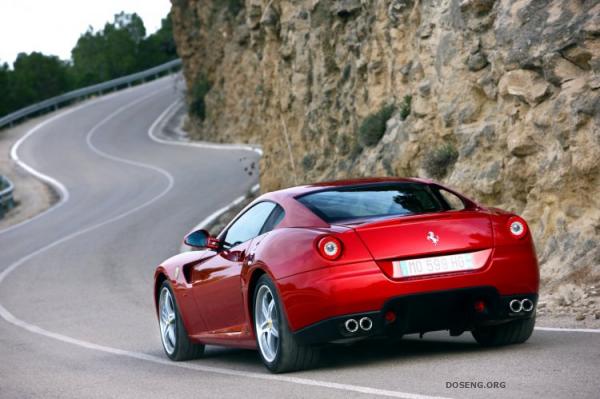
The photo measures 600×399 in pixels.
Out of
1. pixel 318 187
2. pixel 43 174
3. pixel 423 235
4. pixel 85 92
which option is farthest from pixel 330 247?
pixel 85 92

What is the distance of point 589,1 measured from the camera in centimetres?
1411

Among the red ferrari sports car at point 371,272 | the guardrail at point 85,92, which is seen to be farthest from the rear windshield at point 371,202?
the guardrail at point 85,92

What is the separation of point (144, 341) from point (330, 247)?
Answer: 4.82m

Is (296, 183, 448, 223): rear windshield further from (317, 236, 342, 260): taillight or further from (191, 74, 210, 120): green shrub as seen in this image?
(191, 74, 210, 120): green shrub

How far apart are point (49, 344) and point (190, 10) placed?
142 feet

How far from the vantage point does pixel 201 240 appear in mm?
9156

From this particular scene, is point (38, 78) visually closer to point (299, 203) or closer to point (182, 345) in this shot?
point (182, 345)

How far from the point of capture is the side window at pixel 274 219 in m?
8.53

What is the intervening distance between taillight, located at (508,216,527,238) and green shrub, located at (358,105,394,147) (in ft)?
44.0

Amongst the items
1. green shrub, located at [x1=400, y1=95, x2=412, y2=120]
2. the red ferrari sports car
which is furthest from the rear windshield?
green shrub, located at [x1=400, y1=95, x2=412, y2=120]

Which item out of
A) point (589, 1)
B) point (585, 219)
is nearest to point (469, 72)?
point (589, 1)

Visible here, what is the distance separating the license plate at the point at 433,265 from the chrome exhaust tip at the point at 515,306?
41 centimetres

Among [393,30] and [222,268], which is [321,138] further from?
[222,268]

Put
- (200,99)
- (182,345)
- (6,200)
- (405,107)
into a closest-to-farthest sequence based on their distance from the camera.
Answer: (182,345) < (405,107) < (6,200) < (200,99)
